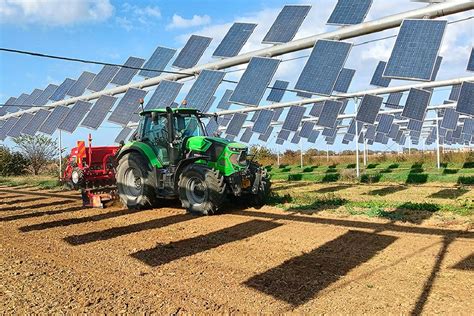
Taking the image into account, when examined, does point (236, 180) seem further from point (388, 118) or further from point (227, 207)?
point (388, 118)

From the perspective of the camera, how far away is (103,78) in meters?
17.7

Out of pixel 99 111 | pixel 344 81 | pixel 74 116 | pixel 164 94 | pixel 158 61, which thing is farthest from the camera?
pixel 344 81

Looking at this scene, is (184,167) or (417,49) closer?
(417,49)

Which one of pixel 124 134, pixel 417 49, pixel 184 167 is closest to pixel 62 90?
pixel 124 134

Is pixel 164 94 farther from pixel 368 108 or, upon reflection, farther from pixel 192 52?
pixel 368 108

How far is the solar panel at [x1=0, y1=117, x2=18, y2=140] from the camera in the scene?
22031mm

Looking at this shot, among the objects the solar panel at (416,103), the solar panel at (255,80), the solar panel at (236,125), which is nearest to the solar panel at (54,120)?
the solar panel at (255,80)

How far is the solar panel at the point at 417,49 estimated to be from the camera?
9125 mm

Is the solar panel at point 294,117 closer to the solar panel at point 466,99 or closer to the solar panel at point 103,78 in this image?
the solar panel at point 466,99

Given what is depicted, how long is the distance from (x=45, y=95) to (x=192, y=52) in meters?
11.1

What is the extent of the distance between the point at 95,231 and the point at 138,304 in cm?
431

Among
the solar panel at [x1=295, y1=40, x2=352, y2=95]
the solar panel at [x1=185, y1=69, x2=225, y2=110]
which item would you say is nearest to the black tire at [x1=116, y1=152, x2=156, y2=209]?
the solar panel at [x1=185, y1=69, x2=225, y2=110]

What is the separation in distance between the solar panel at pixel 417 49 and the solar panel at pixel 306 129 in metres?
19.1

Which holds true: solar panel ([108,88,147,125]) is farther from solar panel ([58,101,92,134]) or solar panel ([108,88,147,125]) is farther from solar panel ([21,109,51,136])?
solar panel ([21,109,51,136])
